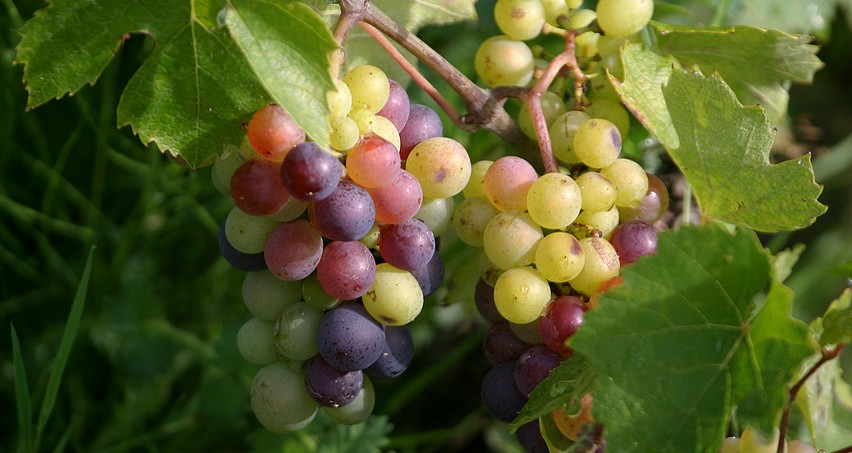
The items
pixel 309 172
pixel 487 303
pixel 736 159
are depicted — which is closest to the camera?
pixel 309 172

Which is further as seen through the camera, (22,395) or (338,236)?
(22,395)

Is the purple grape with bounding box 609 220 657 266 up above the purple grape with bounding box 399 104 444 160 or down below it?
below

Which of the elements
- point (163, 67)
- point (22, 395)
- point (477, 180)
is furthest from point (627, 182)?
point (22, 395)

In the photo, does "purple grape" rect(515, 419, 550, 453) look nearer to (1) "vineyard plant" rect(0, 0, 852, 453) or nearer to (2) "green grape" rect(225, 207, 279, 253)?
(1) "vineyard plant" rect(0, 0, 852, 453)

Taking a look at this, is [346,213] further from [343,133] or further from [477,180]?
[477,180]

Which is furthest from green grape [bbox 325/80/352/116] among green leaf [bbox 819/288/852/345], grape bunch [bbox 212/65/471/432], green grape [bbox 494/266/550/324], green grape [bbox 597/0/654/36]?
green leaf [bbox 819/288/852/345]

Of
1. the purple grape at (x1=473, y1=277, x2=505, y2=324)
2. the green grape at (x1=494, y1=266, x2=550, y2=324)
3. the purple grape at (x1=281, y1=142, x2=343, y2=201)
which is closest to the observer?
the purple grape at (x1=281, y1=142, x2=343, y2=201)

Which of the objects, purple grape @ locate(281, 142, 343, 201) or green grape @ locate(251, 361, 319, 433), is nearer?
purple grape @ locate(281, 142, 343, 201)

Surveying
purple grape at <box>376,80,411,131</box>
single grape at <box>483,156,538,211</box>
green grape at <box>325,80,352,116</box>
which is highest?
green grape at <box>325,80,352,116</box>
